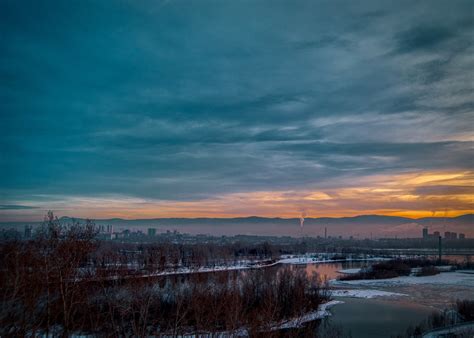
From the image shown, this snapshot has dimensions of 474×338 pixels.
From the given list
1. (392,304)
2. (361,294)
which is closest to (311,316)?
(392,304)

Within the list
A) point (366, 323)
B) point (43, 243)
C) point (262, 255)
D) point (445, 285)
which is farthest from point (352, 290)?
point (262, 255)

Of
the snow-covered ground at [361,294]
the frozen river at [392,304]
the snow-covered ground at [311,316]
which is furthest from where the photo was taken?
the snow-covered ground at [361,294]

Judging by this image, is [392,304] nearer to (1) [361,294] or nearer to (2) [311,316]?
(1) [361,294]

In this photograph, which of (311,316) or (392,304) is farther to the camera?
(392,304)

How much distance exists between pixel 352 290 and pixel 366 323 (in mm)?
13930

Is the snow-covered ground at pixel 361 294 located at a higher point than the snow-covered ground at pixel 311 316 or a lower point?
lower

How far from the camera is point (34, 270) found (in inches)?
434

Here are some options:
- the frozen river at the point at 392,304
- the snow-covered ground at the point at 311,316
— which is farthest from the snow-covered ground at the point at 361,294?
the snow-covered ground at the point at 311,316

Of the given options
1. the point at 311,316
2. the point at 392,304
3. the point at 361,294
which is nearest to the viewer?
the point at 311,316

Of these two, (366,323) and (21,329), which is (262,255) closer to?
(366,323)

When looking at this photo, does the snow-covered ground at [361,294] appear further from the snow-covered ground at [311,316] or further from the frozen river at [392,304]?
the snow-covered ground at [311,316]

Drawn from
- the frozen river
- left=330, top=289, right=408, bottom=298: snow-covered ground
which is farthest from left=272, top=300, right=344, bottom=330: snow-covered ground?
left=330, top=289, right=408, bottom=298: snow-covered ground

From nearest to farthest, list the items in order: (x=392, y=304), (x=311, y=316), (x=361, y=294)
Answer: (x=311, y=316)
(x=392, y=304)
(x=361, y=294)

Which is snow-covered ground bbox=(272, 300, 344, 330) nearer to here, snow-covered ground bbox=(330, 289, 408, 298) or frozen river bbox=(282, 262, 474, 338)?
frozen river bbox=(282, 262, 474, 338)
